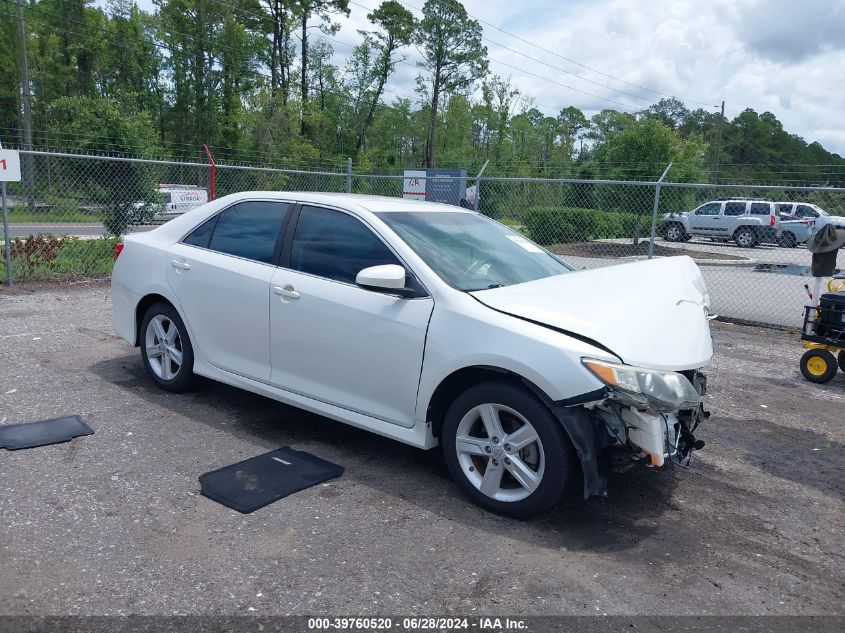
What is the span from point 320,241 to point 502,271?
121cm

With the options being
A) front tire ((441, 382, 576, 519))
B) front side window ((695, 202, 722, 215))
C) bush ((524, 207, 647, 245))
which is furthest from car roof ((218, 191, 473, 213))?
front side window ((695, 202, 722, 215))

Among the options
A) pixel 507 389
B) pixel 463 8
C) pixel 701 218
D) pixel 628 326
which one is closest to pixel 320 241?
pixel 507 389

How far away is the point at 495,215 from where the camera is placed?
15.7m

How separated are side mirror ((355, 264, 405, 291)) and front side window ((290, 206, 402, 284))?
23 centimetres

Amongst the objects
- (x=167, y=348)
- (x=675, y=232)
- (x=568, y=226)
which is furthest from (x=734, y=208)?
(x=167, y=348)

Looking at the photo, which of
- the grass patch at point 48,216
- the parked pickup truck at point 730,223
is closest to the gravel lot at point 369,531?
the grass patch at point 48,216

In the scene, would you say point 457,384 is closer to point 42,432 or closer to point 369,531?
point 369,531

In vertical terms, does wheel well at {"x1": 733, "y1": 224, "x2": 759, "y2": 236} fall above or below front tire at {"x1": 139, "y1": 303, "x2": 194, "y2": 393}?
above

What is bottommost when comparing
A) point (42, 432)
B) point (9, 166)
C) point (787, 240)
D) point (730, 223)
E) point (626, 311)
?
point (42, 432)

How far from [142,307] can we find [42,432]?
4.39 feet

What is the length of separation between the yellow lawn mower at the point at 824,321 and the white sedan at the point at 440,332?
2.49 meters

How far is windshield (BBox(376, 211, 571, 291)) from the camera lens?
4133 mm

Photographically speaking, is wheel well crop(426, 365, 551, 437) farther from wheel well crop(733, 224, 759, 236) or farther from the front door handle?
wheel well crop(733, 224, 759, 236)

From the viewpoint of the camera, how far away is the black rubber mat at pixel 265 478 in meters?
3.72
